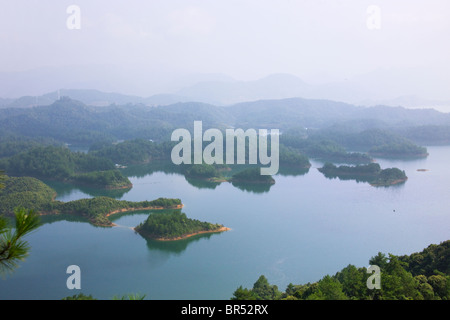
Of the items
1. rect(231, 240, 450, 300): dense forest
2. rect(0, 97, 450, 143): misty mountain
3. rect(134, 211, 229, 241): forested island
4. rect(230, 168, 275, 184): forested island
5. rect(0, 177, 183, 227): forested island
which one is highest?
rect(0, 97, 450, 143): misty mountain

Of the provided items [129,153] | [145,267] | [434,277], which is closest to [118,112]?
[129,153]

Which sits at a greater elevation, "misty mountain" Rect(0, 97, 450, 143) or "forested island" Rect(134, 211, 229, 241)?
"misty mountain" Rect(0, 97, 450, 143)

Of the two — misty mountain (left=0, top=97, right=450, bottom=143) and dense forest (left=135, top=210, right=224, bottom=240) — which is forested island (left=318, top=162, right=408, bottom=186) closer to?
dense forest (left=135, top=210, right=224, bottom=240)

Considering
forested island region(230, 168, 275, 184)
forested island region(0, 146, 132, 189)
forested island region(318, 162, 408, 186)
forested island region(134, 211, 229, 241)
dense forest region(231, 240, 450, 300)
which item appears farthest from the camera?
forested island region(318, 162, 408, 186)

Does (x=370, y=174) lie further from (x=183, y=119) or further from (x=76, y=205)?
(x=183, y=119)

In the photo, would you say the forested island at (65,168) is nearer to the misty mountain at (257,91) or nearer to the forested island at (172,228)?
the forested island at (172,228)

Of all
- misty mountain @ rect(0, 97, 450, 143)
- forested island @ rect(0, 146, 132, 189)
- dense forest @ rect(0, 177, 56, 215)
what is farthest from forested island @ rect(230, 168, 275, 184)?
misty mountain @ rect(0, 97, 450, 143)

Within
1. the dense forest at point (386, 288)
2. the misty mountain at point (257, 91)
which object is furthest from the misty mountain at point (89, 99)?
the dense forest at point (386, 288)
